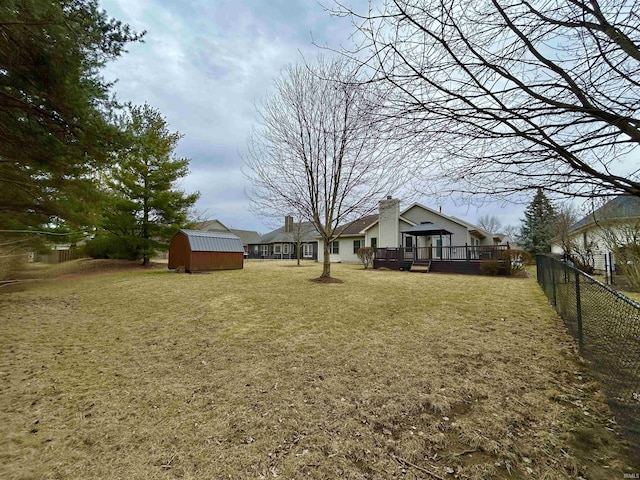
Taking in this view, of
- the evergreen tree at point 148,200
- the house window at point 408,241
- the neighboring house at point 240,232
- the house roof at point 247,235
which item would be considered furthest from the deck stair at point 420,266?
the house roof at point 247,235

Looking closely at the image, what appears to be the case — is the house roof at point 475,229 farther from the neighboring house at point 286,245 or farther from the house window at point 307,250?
the house window at point 307,250

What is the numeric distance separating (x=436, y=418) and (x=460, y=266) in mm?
14981

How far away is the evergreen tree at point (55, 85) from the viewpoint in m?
4.05

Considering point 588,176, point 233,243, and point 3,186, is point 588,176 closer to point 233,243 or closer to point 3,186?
point 3,186

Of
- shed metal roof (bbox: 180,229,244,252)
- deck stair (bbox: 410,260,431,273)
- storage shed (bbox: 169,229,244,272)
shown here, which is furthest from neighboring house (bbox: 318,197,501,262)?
storage shed (bbox: 169,229,244,272)

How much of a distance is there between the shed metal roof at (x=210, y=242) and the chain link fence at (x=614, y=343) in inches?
575

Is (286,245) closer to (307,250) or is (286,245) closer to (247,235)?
(307,250)

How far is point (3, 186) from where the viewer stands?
670 cm

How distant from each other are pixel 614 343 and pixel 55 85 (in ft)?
26.3

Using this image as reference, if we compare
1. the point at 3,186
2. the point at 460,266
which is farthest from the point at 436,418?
the point at 460,266

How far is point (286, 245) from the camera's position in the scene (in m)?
37.2

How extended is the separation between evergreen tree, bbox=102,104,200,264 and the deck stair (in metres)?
14.8

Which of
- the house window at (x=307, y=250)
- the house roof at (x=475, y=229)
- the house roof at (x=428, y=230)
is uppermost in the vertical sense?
the house roof at (x=475, y=229)

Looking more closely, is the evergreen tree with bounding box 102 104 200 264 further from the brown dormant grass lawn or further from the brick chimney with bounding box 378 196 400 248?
the brick chimney with bounding box 378 196 400 248
